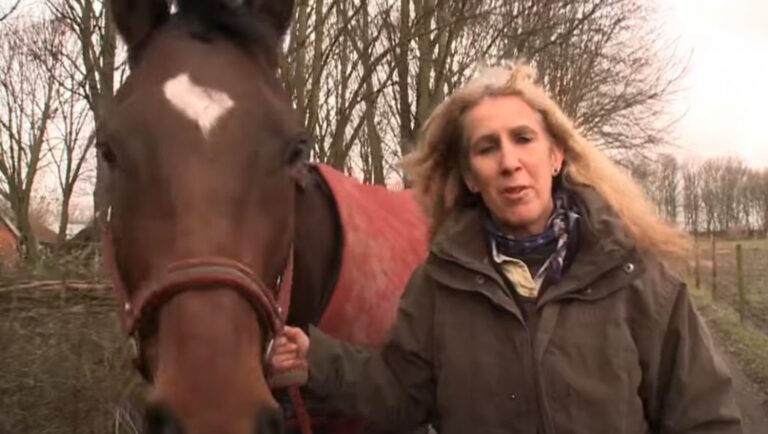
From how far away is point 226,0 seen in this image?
2373mm

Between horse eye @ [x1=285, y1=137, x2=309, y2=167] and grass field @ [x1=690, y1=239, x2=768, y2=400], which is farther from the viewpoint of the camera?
grass field @ [x1=690, y1=239, x2=768, y2=400]

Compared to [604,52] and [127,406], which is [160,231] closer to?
[127,406]

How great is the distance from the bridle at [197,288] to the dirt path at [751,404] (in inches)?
226

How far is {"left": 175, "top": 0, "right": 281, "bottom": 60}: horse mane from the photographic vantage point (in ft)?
7.76

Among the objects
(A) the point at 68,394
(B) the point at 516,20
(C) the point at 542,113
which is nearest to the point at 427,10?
(B) the point at 516,20

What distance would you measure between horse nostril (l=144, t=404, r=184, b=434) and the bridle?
24cm

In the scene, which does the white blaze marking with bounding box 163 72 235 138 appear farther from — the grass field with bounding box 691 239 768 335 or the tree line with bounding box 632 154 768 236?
the tree line with bounding box 632 154 768 236

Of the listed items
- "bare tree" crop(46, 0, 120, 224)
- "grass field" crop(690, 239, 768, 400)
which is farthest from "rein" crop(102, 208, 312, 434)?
"grass field" crop(690, 239, 768, 400)

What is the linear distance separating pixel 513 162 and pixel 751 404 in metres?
7.12

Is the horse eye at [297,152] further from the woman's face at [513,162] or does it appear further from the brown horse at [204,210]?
the woman's face at [513,162]

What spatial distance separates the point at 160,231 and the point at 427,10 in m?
8.86

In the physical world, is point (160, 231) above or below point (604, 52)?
below

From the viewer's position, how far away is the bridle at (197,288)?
1858 mm

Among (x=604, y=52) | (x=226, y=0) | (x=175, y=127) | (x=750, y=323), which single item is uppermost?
(x=604, y=52)
